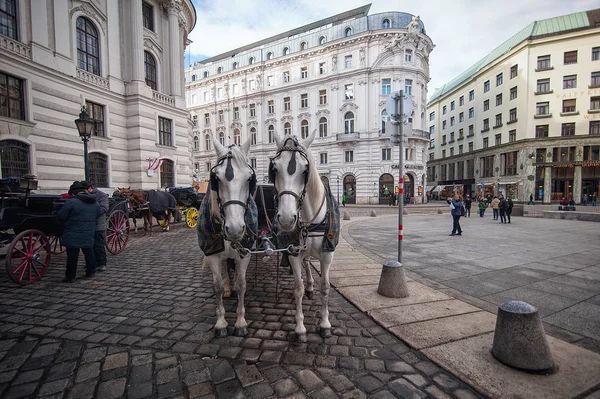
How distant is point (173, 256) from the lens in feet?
22.4

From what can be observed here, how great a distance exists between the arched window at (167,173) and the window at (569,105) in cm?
4405

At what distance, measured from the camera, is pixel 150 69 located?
61.5 ft

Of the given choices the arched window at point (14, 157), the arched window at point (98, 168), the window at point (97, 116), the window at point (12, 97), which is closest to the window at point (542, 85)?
the window at point (97, 116)

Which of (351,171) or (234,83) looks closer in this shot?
(351,171)

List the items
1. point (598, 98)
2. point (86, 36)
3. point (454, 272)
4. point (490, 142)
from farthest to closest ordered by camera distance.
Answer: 1. point (490, 142)
2. point (598, 98)
3. point (86, 36)
4. point (454, 272)

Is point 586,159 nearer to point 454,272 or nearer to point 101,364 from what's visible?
point 454,272

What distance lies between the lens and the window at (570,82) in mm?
31484

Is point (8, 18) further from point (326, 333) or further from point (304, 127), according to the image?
point (304, 127)

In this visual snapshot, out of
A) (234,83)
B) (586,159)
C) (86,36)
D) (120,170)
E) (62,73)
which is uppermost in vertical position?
(234,83)

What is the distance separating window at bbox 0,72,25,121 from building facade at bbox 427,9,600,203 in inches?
1804

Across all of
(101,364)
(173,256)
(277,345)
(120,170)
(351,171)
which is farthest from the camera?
(351,171)

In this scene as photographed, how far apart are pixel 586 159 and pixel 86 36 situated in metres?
48.9

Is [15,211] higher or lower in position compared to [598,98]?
lower

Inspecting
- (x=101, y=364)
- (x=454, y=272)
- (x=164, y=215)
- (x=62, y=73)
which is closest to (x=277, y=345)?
(x=101, y=364)
